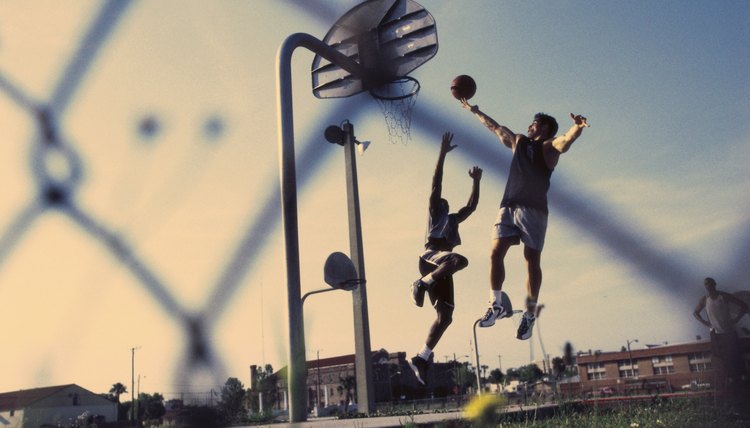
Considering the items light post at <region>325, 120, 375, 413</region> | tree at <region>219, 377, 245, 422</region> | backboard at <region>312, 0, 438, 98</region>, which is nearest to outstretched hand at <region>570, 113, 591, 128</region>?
tree at <region>219, 377, 245, 422</region>

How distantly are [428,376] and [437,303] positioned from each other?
627 millimetres

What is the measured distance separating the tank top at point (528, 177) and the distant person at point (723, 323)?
6.37 feet

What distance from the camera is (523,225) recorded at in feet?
12.6

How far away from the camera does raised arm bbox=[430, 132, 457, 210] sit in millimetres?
4375

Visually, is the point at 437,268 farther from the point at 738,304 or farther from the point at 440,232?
the point at 738,304

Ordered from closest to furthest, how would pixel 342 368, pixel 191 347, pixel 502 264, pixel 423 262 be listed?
pixel 191 347, pixel 502 264, pixel 423 262, pixel 342 368

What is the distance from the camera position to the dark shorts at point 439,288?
4.79 meters

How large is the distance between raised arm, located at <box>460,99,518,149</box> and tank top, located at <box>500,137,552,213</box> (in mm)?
124

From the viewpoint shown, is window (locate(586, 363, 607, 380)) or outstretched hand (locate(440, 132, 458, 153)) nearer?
window (locate(586, 363, 607, 380))

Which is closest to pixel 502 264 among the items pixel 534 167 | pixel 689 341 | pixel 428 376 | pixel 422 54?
pixel 534 167

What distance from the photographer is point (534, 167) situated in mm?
3781

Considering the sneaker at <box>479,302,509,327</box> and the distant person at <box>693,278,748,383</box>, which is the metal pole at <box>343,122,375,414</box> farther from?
the distant person at <box>693,278,748,383</box>

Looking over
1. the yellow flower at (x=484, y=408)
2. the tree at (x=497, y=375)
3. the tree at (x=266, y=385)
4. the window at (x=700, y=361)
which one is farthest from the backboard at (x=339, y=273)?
the yellow flower at (x=484, y=408)

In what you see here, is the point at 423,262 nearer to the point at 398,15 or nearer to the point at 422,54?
the point at 422,54
